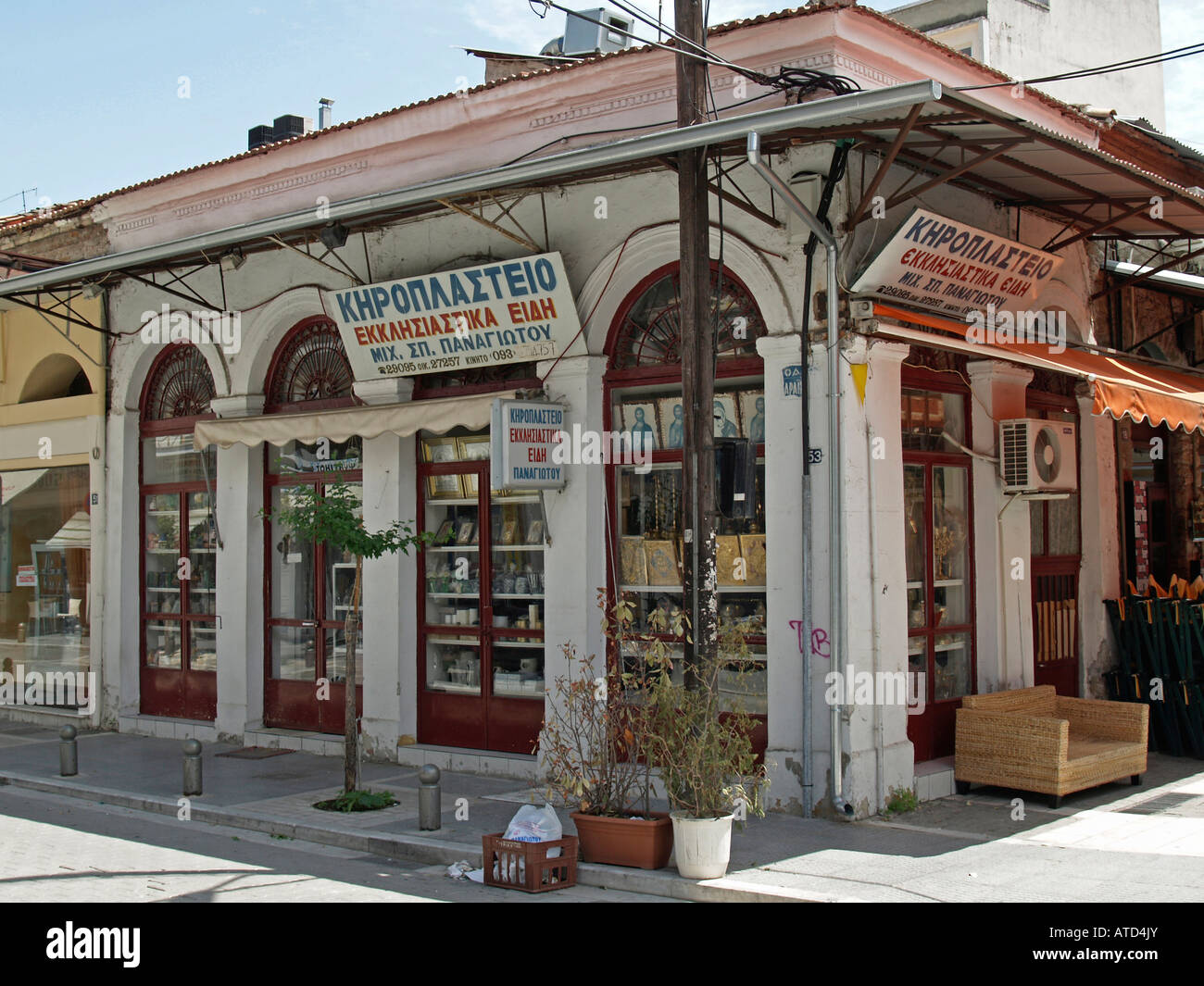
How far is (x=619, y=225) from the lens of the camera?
1076cm

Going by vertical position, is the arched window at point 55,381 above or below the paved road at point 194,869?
above

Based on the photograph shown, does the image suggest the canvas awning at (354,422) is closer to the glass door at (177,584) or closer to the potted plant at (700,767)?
the glass door at (177,584)

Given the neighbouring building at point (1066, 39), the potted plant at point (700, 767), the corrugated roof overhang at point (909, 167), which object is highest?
the neighbouring building at point (1066, 39)

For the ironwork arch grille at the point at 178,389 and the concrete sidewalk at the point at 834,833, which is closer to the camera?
the concrete sidewalk at the point at 834,833

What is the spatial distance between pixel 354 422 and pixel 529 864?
5.59 metres

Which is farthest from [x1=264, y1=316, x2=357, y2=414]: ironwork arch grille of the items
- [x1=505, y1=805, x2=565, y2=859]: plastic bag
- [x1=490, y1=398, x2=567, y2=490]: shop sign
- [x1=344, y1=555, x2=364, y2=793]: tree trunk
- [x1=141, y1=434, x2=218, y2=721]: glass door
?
[x1=505, y1=805, x2=565, y2=859]: plastic bag

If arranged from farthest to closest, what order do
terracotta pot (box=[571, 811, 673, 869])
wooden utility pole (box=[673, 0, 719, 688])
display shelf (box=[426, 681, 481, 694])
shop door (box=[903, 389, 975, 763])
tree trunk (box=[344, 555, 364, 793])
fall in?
display shelf (box=[426, 681, 481, 694]), shop door (box=[903, 389, 975, 763]), tree trunk (box=[344, 555, 364, 793]), wooden utility pole (box=[673, 0, 719, 688]), terracotta pot (box=[571, 811, 673, 869])

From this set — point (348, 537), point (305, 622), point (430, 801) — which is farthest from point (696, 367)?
point (305, 622)

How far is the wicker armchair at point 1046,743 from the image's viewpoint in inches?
378

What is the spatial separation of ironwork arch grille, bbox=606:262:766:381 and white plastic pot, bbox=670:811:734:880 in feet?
13.3

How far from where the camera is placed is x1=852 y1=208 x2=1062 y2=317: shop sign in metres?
9.32

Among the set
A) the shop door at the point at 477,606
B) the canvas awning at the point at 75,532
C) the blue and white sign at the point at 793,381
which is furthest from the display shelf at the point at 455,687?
the canvas awning at the point at 75,532

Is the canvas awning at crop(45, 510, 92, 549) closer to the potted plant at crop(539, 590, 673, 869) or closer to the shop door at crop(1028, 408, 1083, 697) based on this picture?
the potted plant at crop(539, 590, 673, 869)
